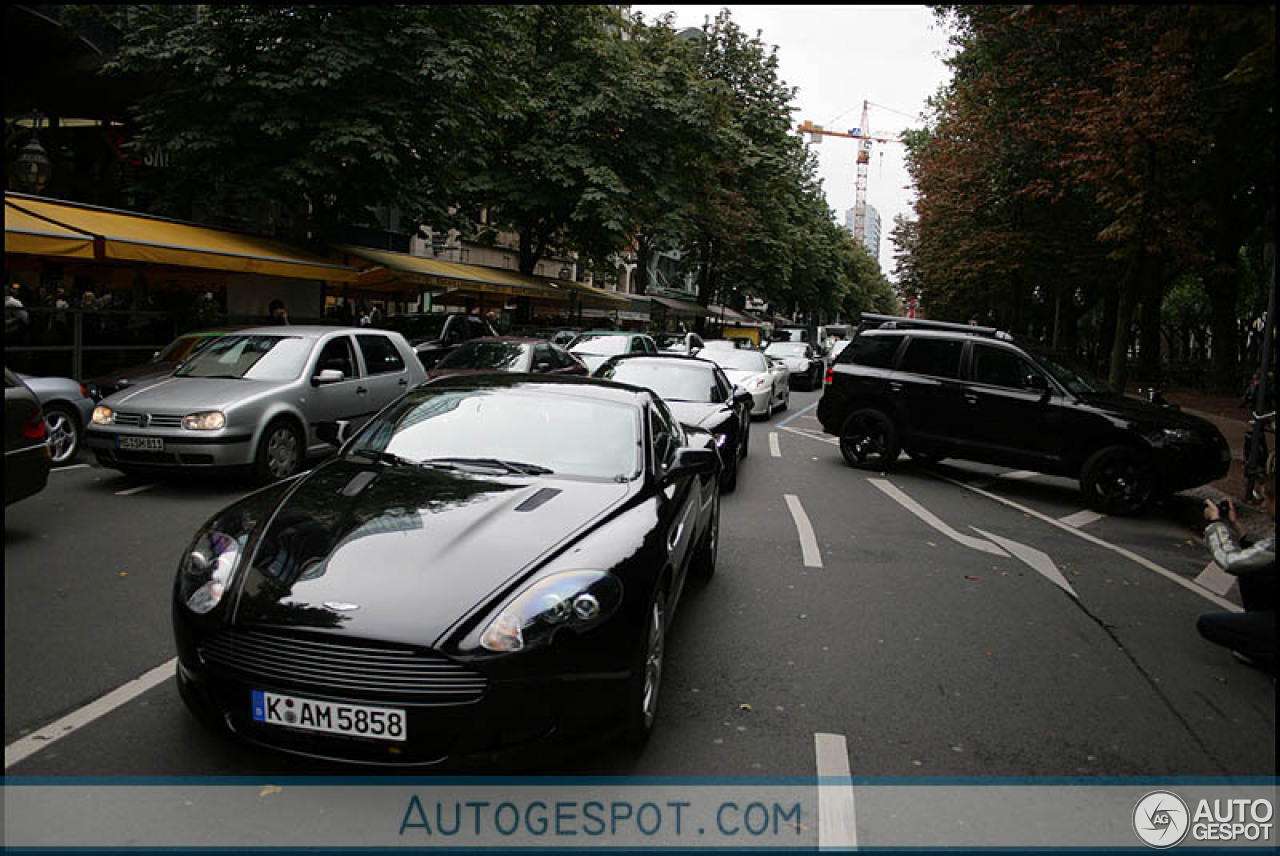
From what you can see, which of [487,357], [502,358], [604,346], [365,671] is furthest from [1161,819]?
[604,346]

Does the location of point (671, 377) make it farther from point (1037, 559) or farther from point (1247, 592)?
point (1247, 592)

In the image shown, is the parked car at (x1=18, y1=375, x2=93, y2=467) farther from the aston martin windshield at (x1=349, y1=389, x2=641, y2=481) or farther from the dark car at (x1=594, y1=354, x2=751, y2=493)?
the aston martin windshield at (x1=349, y1=389, x2=641, y2=481)

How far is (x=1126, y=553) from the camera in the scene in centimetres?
847

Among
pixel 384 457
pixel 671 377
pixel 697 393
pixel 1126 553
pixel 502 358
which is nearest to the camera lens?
pixel 384 457

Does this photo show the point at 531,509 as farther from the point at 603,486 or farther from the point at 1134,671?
the point at 1134,671

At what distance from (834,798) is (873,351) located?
33.4 feet

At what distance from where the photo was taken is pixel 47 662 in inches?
174

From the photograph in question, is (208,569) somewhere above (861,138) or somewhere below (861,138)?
below

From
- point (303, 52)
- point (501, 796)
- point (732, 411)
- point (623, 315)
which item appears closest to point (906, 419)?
point (732, 411)

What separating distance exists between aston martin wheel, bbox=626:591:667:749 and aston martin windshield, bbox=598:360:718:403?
668 centimetres

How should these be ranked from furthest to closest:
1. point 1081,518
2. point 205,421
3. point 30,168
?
point 30,168 → point 1081,518 → point 205,421

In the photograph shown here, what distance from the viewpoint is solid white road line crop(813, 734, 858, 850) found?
3.18 m

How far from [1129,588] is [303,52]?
1739 cm

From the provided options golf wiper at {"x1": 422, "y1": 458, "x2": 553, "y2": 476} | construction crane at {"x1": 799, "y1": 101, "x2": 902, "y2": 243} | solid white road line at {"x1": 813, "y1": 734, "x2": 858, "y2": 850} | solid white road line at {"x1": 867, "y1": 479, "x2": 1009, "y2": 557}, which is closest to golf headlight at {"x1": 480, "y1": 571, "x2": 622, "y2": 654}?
solid white road line at {"x1": 813, "y1": 734, "x2": 858, "y2": 850}
